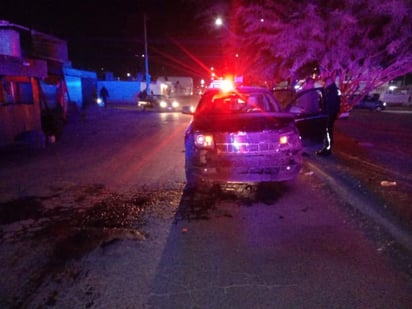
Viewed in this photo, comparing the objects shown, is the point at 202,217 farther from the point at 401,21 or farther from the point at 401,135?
the point at 401,135

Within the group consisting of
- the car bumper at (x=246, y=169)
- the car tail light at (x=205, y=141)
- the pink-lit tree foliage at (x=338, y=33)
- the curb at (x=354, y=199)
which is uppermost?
the pink-lit tree foliage at (x=338, y=33)

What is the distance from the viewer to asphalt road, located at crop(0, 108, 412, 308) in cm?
316

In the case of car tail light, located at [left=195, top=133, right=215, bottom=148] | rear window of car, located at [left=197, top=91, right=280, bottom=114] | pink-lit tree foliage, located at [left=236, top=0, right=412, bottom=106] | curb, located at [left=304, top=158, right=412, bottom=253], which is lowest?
curb, located at [left=304, top=158, right=412, bottom=253]

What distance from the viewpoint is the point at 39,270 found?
3.59 meters

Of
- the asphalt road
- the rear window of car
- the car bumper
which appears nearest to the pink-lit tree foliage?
the rear window of car

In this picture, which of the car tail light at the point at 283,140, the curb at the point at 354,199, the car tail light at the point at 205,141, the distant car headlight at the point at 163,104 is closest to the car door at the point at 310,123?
the curb at the point at 354,199

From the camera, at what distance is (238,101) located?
750cm

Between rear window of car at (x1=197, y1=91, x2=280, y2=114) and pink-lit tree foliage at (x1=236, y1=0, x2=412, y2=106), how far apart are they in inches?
102

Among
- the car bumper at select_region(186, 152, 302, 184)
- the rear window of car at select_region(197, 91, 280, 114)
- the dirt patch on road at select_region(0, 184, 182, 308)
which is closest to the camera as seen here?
the dirt patch on road at select_region(0, 184, 182, 308)

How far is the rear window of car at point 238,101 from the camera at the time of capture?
7318mm

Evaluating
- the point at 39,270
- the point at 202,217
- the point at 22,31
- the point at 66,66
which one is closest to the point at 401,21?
the point at 202,217

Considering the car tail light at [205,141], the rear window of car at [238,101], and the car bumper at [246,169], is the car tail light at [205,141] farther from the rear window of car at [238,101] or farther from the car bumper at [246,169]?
the rear window of car at [238,101]

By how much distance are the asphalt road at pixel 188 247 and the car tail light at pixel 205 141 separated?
0.92 meters

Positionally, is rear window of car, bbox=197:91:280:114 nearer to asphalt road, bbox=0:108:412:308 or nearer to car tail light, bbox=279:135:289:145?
asphalt road, bbox=0:108:412:308
